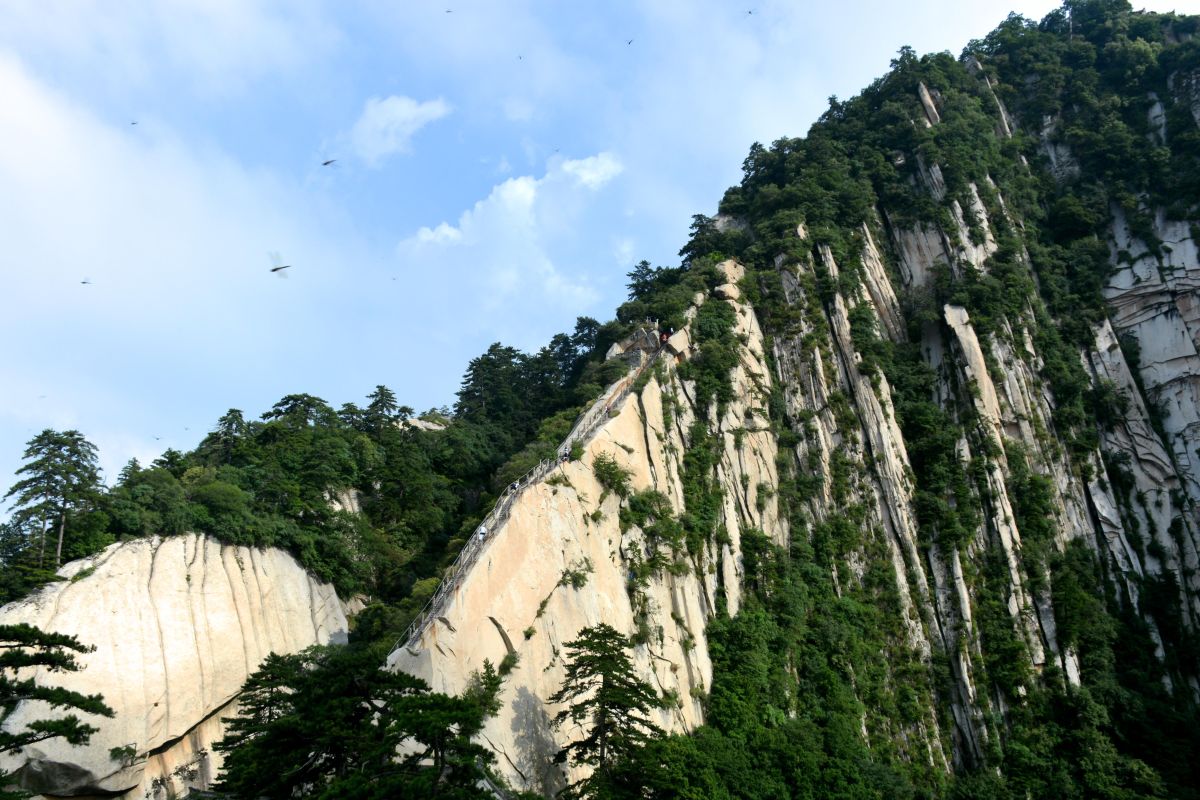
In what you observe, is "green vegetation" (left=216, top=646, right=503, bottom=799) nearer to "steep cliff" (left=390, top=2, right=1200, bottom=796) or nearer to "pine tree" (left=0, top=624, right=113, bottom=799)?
"pine tree" (left=0, top=624, right=113, bottom=799)

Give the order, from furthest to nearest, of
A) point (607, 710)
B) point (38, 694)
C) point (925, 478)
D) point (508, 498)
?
point (925, 478)
point (508, 498)
point (607, 710)
point (38, 694)

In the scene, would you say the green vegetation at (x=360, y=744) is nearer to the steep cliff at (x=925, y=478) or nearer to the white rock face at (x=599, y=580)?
the white rock face at (x=599, y=580)

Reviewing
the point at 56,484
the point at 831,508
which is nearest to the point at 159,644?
the point at 56,484

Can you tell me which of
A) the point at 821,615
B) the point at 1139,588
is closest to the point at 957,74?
the point at 1139,588

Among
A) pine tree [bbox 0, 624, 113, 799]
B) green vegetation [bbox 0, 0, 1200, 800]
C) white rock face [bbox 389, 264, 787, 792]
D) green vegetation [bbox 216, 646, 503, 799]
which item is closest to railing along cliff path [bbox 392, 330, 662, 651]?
white rock face [bbox 389, 264, 787, 792]

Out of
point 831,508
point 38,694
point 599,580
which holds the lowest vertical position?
point 38,694

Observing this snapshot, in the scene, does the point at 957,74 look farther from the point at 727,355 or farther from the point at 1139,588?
the point at 1139,588

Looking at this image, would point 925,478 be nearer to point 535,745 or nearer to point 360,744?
point 535,745

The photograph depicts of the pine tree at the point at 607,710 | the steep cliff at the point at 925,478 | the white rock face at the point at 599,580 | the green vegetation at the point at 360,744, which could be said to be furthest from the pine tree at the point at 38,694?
the pine tree at the point at 607,710
